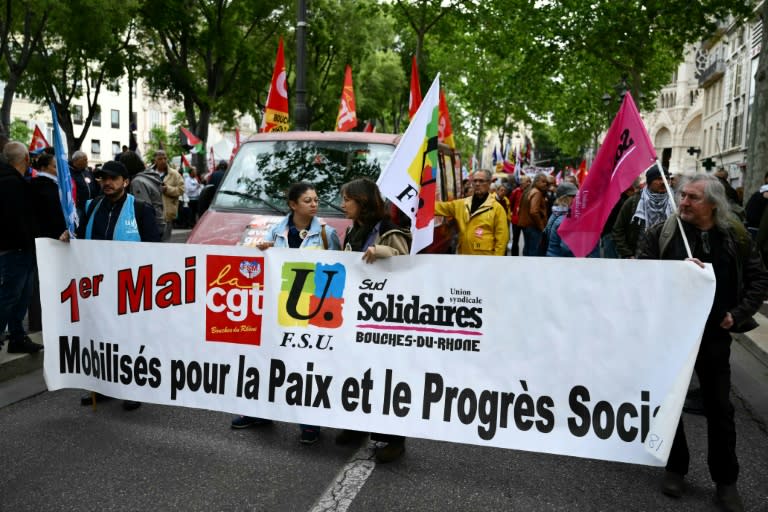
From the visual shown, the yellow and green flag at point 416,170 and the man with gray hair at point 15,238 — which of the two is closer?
the yellow and green flag at point 416,170

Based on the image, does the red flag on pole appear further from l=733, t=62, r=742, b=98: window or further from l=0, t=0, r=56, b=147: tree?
l=733, t=62, r=742, b=98: window

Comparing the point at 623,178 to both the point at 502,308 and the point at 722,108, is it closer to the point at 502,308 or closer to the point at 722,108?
the point at 502,308

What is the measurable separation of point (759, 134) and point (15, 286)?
13841 mm

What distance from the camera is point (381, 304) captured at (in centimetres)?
426

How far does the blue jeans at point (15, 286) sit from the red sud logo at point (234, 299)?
2.34 m

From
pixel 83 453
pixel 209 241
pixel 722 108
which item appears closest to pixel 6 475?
pixel 83 453

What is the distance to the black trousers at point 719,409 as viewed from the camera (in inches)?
152

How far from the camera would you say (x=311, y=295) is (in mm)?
4402

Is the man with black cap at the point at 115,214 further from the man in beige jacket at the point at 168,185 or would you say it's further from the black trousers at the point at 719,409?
the man in beige jacket at the point at 168,185

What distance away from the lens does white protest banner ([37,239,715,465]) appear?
12.6 feet

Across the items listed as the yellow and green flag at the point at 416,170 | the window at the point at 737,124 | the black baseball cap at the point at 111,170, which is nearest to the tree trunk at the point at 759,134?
the yellow and green flag at the point at 416,170

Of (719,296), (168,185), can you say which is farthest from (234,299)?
(168,185)

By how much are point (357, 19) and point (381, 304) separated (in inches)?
1230

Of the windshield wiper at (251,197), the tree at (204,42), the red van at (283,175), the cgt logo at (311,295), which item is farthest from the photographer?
the tree at (204,42)
